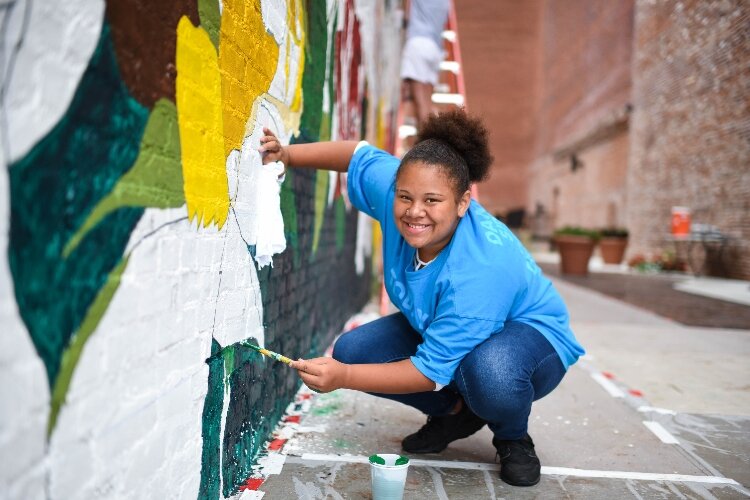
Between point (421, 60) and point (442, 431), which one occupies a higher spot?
point (421, 60)

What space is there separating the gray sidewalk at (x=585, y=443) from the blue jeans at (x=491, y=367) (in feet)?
0.82

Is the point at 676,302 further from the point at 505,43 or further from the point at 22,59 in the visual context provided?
the point at 505,43

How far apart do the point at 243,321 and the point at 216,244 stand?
1.31ft

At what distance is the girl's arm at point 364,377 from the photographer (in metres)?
1.84

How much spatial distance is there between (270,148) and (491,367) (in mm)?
1130

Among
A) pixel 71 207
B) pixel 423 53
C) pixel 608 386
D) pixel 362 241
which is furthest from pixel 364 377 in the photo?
pixel 423 53

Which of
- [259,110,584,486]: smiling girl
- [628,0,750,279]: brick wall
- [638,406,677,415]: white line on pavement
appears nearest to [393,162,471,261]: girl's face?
[259,110,584,486]: smiling girl

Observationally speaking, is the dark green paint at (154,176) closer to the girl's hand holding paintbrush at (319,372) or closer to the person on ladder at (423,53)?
the girl's hand holding paintbrush at (319,372)

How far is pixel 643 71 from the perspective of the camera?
51.0ft

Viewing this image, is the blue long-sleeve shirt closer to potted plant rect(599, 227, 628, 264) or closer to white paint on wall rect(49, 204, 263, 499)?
white paint on wall rect(49, 204, 263, 499)

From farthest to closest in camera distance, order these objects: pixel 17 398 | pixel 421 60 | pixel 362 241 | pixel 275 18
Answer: pixel 421 60 → pixel 362 241 → pixel 275 18 → pixel 17 398

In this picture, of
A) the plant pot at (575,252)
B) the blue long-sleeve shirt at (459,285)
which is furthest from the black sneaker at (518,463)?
the plant pot at (575,252)

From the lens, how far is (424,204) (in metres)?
2.06

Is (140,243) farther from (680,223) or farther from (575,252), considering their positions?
(680,223)
